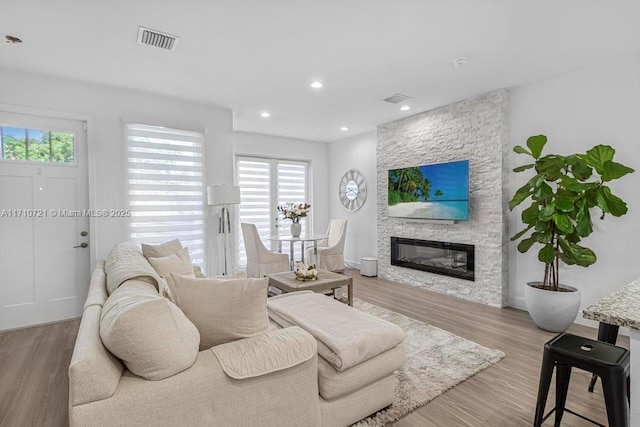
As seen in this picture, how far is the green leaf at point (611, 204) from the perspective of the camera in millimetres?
2945

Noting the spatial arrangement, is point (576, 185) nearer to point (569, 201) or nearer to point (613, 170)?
point (569, 201)

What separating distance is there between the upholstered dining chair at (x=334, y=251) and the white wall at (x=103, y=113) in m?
3.12

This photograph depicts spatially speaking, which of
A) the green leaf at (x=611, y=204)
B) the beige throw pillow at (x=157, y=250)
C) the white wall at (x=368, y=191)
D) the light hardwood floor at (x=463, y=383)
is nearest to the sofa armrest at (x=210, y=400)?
the light hardwood floor at (x=463, y=383)

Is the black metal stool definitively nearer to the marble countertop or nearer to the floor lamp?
the marble countertop

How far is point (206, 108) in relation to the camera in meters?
4.67

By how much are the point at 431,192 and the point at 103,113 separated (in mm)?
4444

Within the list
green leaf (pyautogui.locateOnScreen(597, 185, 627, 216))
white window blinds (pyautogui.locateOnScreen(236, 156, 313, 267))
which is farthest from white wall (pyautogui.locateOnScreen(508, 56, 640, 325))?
white window blinds (pyautogui.locateOnScreen(236, 156, 313, 267))

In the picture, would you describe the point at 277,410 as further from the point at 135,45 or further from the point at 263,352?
the point at 135,45

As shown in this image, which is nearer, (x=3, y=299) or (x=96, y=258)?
(x=3, y=299)

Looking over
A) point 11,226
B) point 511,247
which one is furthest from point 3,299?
point 511,247

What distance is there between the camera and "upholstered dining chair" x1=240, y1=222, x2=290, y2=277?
5.29 meters

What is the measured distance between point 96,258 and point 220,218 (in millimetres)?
1553

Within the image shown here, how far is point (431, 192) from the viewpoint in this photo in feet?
15.9

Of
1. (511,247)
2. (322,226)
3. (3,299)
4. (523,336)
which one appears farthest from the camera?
(322,226)
